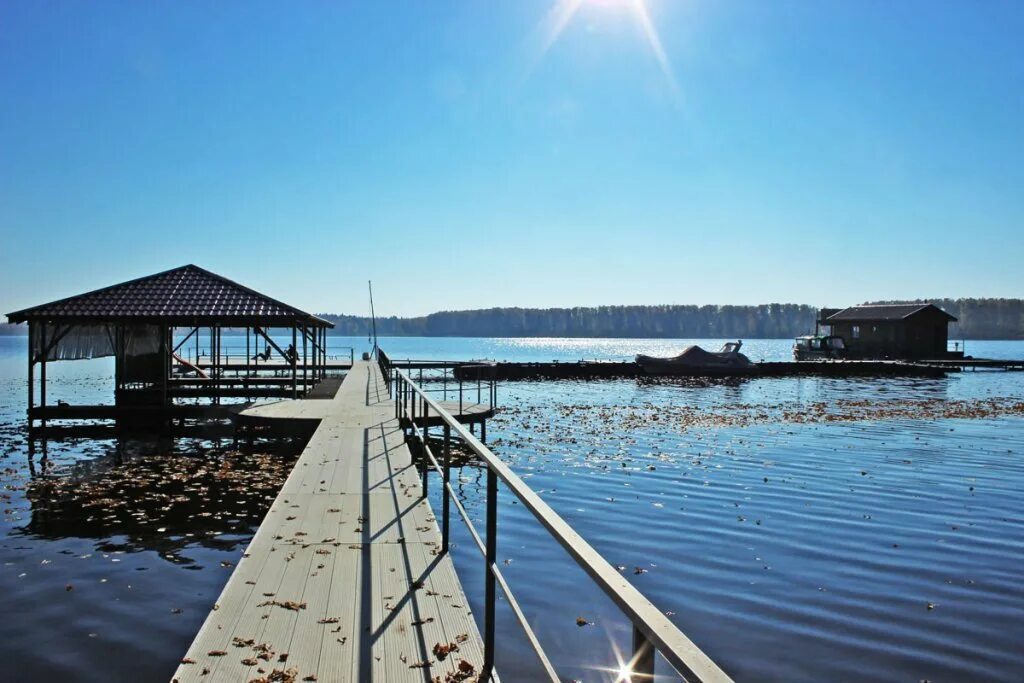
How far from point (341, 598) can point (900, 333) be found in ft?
230

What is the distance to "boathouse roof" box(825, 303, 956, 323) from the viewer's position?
67250 millimetres

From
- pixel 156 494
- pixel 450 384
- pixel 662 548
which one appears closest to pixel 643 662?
pixel 662 548

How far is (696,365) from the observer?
5656 cm

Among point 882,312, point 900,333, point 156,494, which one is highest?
point 882,312

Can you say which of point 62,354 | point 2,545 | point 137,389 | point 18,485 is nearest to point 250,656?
point 2,545

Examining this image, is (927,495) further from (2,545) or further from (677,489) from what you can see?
(2,545)

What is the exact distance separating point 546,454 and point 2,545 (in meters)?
10.8

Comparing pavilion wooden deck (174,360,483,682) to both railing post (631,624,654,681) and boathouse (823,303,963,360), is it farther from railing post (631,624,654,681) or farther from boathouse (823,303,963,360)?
boathouse (823,303,963,360)

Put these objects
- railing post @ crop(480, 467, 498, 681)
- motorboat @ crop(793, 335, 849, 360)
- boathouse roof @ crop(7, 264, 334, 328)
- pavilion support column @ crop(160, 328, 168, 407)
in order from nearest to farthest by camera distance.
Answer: railing post @ crop(480, 467, 498, 681)
boathouse roof @ crop(7, 264, 334, 328)
pavilion support column @ crop(160, 328, 168, 407)
motorboat @ crop(793, 335, 849, 360)

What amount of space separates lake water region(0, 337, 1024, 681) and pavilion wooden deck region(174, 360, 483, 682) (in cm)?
109

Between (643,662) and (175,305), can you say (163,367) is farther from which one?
(643,662)

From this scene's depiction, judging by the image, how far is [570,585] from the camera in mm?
8547

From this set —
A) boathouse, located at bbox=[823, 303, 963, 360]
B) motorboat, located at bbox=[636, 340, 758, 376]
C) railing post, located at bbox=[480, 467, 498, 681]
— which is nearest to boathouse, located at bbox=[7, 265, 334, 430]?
railing post, located at bbox=[480, 467, 498, 681]

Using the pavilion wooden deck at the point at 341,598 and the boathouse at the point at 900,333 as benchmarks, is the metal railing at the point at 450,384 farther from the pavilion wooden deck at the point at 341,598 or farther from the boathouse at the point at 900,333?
the boathouse at the point at 900,333
